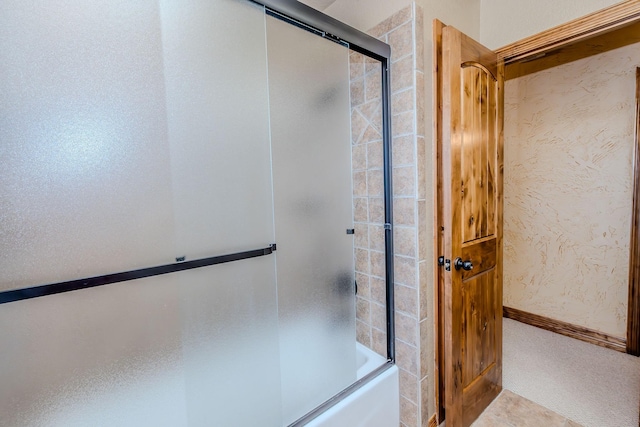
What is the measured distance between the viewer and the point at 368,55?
1.47 metres

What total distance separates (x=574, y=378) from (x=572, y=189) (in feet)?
5.36

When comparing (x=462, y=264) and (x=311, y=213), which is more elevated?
(x=311, y=213)

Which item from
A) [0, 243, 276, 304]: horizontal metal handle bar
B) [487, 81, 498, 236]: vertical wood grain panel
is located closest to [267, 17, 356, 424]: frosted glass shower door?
[0, 243, 276, 304]: horizontal metal handle bar

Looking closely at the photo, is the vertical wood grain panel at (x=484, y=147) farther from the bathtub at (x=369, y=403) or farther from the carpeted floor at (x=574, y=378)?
the carpeted floor at (x=574, y=378)

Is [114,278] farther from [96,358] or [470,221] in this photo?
[470,221]

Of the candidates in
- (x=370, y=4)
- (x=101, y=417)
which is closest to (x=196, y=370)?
(x=101, y=417)

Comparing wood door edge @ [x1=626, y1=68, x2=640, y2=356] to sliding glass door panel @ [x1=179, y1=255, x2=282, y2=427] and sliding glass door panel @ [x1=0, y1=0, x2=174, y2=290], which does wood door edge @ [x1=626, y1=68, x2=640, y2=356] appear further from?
sliding glass door panel @ [x1=0, y1=0, x2=174, y2=290]

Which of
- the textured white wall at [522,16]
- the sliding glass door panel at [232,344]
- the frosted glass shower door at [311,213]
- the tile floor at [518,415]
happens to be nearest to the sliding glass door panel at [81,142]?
the sliding glass door panel at [232,344]

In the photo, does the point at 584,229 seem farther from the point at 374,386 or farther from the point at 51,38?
the point at 51,38

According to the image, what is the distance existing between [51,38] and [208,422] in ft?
4.21

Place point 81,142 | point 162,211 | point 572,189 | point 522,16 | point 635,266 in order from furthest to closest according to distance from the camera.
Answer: point 572,189, point 635,266, point 522,16, point 162,211, point 81,142

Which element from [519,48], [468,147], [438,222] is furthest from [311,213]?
[519,48]

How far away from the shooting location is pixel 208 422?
39.6 inches

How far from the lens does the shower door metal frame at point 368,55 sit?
1.15 m
